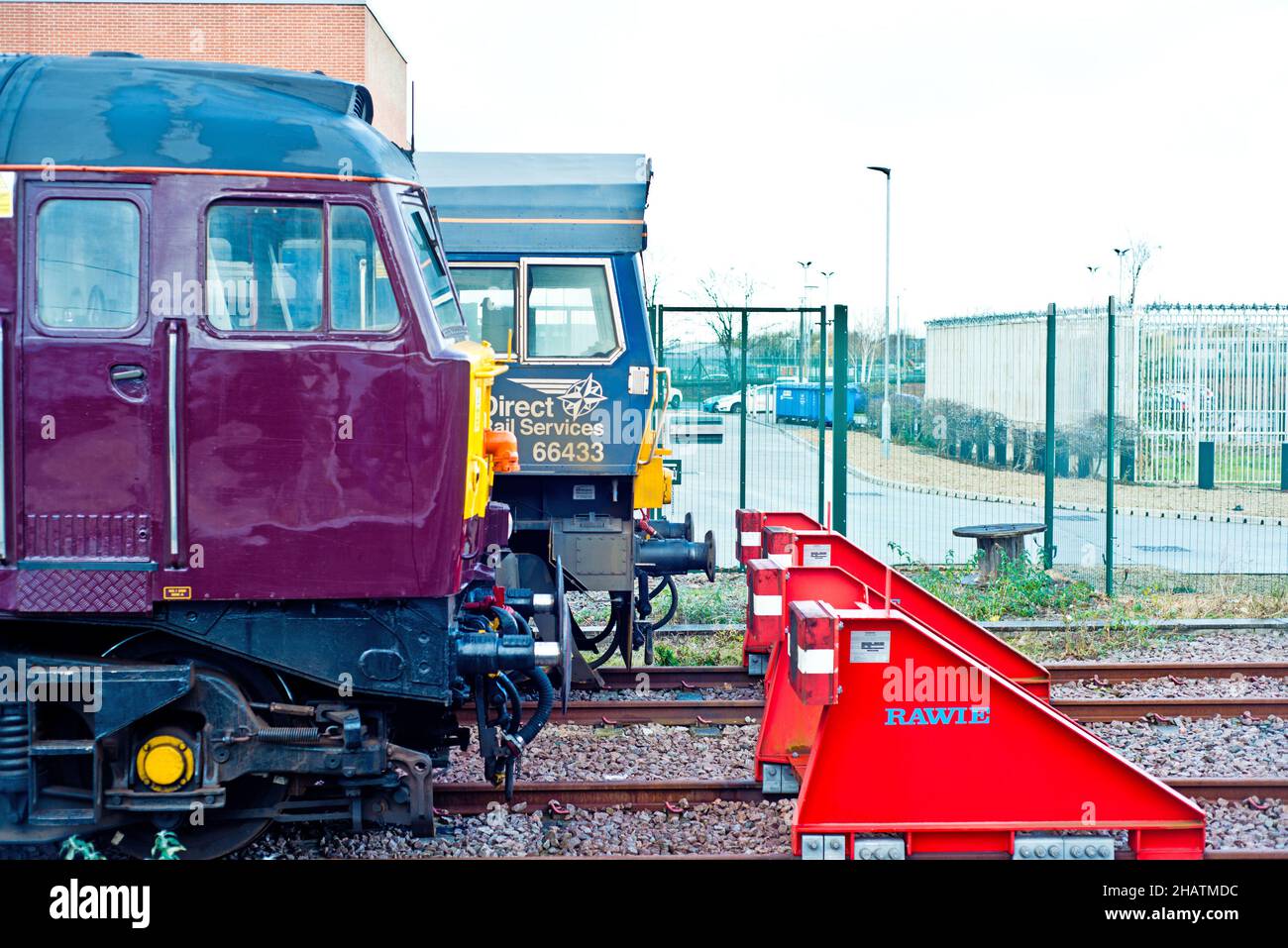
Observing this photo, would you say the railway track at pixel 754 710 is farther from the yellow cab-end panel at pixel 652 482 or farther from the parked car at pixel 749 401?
the parked car at pixel 749 401

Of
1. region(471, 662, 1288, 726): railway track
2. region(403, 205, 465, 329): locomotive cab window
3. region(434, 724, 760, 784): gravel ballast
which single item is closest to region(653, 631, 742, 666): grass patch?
region(471, 662, 1288, 726): railway track

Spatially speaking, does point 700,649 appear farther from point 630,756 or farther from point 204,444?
point 204,444

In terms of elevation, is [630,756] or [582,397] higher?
Result: [582,397]

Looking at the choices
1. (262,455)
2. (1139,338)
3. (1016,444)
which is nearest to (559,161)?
(262,455)

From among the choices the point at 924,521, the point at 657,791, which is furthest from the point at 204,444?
the point at 924,521

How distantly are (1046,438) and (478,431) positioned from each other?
880 centimetres

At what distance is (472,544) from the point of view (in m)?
6.26

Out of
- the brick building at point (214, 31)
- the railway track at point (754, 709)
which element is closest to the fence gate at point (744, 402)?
the railway track at point (754, 709)

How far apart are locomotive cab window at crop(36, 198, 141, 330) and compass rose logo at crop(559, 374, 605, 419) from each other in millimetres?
4690

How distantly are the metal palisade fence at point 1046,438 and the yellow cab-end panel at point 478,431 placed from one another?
6.06 metres

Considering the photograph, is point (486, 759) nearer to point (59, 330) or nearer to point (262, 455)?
point (262, 455)

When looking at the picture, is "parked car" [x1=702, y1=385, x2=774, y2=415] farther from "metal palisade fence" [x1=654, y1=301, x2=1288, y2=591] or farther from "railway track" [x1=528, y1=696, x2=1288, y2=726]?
"railway track" [x1=528, y1=696, x2=1288, y2=726]

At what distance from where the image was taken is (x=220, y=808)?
19.1 ft

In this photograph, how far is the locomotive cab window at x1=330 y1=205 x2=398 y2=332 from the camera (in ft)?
18.0
